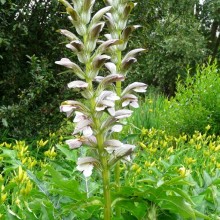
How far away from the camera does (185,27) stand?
15.6 m

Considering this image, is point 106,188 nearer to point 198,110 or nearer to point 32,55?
point 32,55

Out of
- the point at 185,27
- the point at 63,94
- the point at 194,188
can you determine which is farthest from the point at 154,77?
the point at 194,188

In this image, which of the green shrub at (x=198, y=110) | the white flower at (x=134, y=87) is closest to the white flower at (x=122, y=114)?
the white flower at (x=134, y=87)

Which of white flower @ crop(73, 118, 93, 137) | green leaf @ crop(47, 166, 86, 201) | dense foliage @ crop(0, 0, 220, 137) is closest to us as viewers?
white flower @ crop(73, 118, 93, 137)

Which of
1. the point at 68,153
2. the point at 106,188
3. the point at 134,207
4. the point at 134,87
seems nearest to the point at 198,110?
the point at 68,153

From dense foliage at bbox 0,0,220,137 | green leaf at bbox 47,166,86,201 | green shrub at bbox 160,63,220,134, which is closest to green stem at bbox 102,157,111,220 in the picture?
green leaf at bbox 47,166,86,201

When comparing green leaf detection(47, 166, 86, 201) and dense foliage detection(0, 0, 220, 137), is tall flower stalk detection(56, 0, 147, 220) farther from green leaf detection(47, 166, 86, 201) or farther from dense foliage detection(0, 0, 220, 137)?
dense foliage detection(0, 0, 220, 137)

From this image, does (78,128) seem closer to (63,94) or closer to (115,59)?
(115,59)

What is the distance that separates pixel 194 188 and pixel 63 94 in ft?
10.2

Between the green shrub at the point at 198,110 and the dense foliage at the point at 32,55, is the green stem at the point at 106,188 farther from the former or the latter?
the green shrub at the point at 198,110

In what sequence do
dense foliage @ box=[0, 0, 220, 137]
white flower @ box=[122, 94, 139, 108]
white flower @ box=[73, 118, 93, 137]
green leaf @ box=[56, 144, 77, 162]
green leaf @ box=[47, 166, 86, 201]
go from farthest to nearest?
1. dense foliage @ box=[0, 0, 220, 137]
2. green leaf @ box=[56, 144, 77, 162]
3. white flower @ box=[122, 94, 139, 108]
4. green leaf @ box=[47, 166, 86, 201]
5. white flower @ box=[73, 118, 93, 137]

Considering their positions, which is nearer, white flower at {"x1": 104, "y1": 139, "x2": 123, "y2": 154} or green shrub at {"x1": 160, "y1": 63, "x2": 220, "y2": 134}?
white flower at {"x1": 104, "y1": 139, "x2": 123, "y2": 154}

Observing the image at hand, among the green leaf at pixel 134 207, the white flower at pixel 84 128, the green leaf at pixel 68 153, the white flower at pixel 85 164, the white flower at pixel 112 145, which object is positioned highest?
the white flower at pixel 84 128

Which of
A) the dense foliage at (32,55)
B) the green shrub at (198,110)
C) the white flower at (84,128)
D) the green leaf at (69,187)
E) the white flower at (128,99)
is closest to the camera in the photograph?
the white flower at (84,128)
